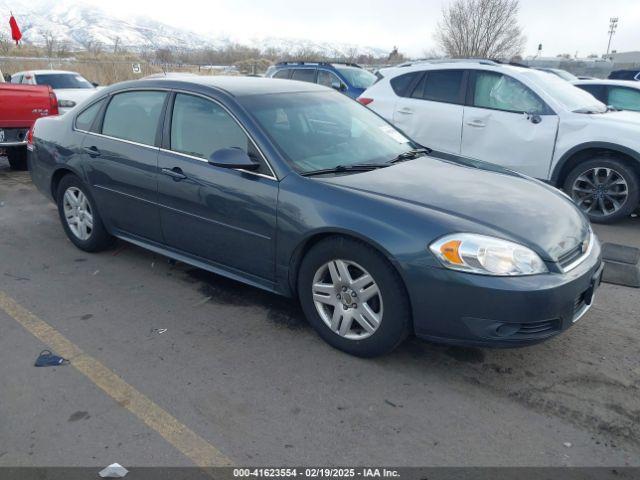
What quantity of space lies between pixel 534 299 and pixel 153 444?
2003mm

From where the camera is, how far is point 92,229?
16.0 ft

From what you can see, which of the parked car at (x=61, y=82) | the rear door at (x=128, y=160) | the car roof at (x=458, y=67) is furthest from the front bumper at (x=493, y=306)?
the parked car at (x=61, y=82)

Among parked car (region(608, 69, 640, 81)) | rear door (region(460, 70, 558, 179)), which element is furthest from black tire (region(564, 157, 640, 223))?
parked car (region(608, 69, 640, 81))

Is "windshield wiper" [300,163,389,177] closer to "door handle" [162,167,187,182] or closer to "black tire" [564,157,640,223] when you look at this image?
"door handle" [162,167,187,182]

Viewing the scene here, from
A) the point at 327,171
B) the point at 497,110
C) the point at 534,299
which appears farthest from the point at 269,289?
the point at 497,110

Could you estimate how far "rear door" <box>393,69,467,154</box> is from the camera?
7.02 meters

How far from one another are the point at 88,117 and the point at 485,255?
3753mm

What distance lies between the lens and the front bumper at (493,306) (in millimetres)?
2752

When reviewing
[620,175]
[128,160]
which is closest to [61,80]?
[128,160]

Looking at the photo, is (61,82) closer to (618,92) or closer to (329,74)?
(329,74)

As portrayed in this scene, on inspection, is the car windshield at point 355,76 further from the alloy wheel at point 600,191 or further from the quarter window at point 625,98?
the alloy wheel at point 600,191

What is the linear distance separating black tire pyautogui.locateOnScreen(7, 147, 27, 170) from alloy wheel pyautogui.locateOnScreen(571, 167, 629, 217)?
804 cm

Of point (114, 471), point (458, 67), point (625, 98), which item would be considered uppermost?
point (458, 67)

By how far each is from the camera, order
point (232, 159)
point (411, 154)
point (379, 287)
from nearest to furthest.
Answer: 1. point (379, 287)
2. point (232, 159)
3. point (411, 154)
